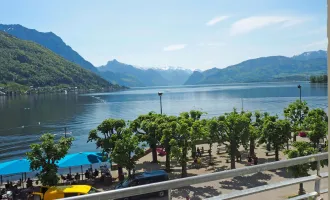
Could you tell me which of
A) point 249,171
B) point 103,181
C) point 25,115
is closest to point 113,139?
point 103,181

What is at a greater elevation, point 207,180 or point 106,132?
point 207,180

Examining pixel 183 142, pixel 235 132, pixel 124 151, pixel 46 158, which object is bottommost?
pixel 124 151

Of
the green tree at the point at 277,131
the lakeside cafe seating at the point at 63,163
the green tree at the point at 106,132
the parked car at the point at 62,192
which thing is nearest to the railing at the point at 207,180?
the parked car at the point at 62,192

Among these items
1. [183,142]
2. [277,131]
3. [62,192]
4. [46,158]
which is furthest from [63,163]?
[277,131]

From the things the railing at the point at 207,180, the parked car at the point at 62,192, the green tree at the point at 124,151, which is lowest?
the parked car at the point at 62,192

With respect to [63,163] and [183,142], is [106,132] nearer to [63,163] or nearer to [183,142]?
[63,163]

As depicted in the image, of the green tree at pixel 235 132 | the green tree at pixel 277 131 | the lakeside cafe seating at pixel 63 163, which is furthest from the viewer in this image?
the green tree at pixel 277 131

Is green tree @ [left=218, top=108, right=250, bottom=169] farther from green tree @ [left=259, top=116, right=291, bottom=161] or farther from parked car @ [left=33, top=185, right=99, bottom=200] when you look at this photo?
parked car @ [left=33, top=185, right=99, bottom=200]

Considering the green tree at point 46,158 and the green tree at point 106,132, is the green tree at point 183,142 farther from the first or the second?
the green tree at point 46,158

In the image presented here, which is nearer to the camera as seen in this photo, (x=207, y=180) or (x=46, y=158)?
(x=207, y=180)

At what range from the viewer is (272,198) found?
18.2ft

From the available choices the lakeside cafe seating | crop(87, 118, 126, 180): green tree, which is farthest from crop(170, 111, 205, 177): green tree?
the lakeside cafe seating

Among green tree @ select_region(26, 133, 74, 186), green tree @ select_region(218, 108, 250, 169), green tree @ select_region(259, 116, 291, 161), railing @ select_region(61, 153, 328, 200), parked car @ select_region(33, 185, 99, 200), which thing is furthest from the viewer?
green tree @ select_region(259, 116, 291, 161)

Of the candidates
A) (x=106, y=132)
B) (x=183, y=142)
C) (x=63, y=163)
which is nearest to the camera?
(x=63, y=163)
